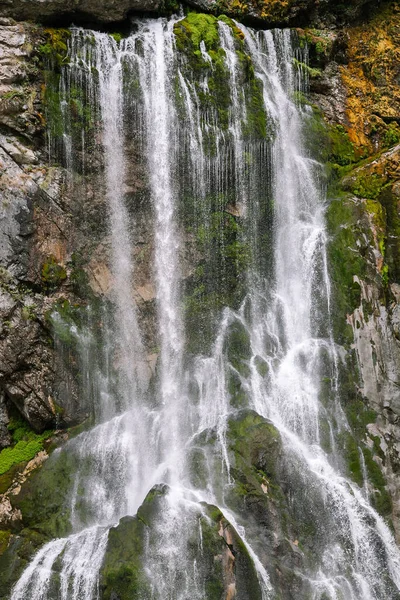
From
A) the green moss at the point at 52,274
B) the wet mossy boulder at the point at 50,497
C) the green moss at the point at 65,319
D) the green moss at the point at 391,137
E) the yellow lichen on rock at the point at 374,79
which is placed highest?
the yellow lichen on rock at the point at 374,79

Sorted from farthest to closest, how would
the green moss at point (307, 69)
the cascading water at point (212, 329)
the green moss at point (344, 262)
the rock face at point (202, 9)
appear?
the green moss at point (307, 69) < the rock face at point (202, 9) < the green moss at point (344, 262) < the cascading water at point (212, 329)

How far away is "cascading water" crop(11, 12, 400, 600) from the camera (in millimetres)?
9258

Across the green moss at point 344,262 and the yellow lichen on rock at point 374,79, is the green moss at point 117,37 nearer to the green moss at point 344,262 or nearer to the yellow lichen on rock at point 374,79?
the yellow lichen on rock at point 374,79

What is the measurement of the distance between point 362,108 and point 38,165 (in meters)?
9.69

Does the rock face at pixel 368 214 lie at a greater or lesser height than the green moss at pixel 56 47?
lesser

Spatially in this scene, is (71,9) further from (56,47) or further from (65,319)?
(65,319)

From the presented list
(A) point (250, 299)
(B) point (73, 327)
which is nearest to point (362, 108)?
(A) point (250, 299)

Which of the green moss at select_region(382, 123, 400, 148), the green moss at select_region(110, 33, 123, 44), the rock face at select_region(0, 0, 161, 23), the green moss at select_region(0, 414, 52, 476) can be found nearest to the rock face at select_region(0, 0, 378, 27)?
the rock face at select_region(0, 0, 161, 23)

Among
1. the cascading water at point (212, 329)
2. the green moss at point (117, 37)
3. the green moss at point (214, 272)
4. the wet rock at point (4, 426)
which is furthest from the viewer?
the green moss at point (117, 37)

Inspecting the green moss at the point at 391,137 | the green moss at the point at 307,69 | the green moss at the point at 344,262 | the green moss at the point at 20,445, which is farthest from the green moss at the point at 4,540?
the green moss at the point at 307,69

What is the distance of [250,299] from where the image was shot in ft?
44.7

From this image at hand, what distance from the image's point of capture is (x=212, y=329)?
13320mm

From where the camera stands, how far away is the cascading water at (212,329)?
9.26 m

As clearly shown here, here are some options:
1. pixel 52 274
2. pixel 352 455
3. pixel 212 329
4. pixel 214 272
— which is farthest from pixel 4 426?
pixel 352 455
